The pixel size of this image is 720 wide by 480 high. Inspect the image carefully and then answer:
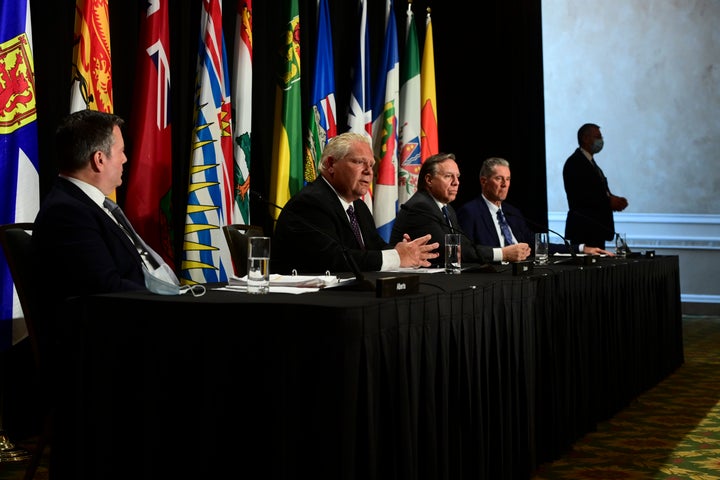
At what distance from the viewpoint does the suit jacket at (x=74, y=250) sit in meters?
2.50

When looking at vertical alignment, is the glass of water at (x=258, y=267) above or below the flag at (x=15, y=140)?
below

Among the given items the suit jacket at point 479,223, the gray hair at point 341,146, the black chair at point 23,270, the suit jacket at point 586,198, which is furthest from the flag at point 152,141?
the suit jacket at point 586,198

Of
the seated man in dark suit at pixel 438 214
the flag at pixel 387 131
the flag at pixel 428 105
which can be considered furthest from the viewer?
the flag at pixel 428 105

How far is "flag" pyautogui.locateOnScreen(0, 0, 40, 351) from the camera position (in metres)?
3.43

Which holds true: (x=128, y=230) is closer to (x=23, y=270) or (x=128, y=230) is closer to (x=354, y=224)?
(x=23, y=270)

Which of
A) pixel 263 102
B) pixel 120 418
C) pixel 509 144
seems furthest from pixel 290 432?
pixel 509 144

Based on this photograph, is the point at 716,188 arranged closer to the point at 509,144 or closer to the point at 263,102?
the point at 509,144

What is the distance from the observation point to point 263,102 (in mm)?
5652

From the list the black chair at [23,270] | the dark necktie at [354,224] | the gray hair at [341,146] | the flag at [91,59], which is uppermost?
the flag at [91,59]

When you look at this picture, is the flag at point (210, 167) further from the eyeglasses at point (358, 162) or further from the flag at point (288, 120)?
the eyeglasses at point (358, 162)

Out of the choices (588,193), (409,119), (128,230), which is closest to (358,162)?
(128,230)

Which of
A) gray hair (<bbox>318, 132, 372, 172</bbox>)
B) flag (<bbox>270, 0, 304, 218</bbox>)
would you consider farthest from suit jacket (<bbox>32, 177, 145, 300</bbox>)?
flag (<bbox>270, 0, 304, 218</bbox>)

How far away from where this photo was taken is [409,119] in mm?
6715

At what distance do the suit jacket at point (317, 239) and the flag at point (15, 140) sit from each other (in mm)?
1041
